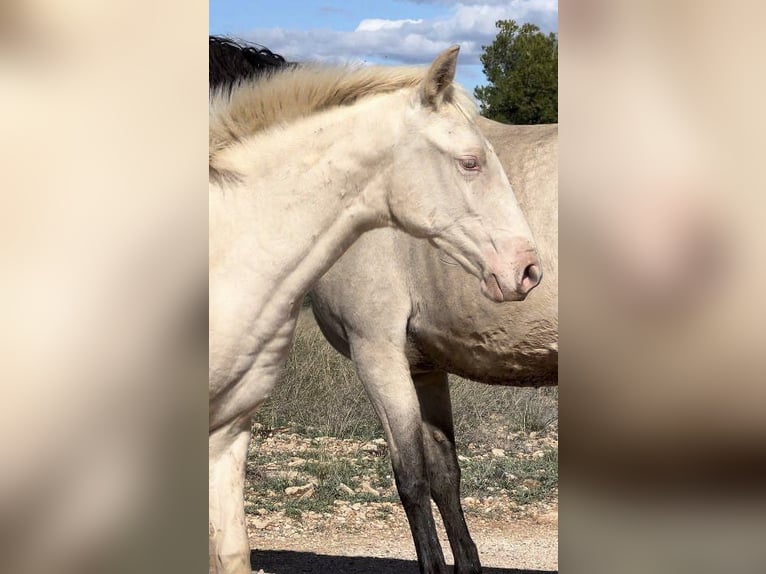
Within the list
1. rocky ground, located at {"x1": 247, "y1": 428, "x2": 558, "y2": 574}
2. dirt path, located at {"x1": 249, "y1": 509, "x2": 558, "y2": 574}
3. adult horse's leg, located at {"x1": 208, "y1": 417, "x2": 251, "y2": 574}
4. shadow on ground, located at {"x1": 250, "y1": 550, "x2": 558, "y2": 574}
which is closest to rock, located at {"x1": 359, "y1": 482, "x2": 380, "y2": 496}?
rocky ground, located at {"x1": 247, "y1": 428, "x2": 558, "y2": 574}

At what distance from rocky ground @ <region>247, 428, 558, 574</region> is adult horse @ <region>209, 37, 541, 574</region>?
193cm

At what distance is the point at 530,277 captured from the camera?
223 centimetres

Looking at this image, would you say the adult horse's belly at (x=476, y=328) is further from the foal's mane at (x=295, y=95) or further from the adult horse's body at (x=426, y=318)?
the foal's mane at (x=295, y=95)

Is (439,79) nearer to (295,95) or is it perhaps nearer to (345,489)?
(295,95)

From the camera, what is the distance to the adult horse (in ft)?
6.97

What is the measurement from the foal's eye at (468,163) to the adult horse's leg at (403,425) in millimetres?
1160

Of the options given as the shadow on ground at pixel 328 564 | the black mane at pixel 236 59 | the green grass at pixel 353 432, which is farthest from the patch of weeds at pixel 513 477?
the black mane at pixel 236 59

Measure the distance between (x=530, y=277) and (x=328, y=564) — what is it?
85.3 inches
